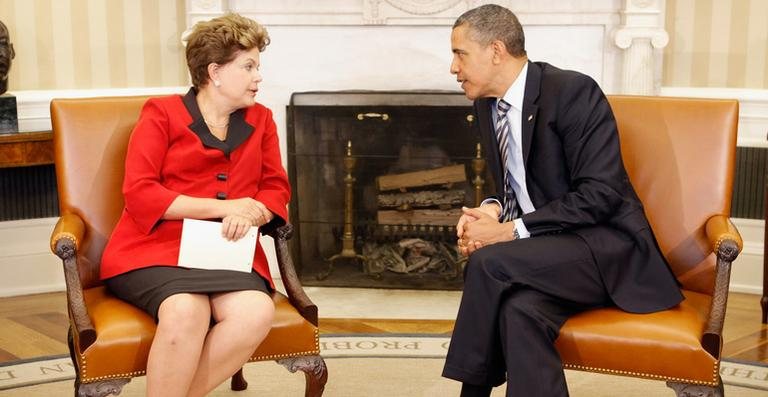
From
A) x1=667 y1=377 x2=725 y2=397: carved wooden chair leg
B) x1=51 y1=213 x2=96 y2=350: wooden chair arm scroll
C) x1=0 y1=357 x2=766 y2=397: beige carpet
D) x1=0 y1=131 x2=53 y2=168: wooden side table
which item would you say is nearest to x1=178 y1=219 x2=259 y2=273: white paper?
x1=51 y1=213 x2=96 y2=350: wooden chair arm scroll

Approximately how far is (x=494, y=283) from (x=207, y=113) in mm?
1074

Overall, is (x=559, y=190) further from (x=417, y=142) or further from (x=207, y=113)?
(x=417, y=142)

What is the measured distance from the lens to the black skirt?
2.88 metres

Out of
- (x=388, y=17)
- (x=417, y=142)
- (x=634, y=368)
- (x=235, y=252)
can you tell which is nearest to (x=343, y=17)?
(x=388, y=17)

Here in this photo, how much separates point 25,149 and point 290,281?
2010mm

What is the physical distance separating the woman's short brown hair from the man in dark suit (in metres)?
0.62

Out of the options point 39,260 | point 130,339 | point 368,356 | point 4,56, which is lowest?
point 368,356

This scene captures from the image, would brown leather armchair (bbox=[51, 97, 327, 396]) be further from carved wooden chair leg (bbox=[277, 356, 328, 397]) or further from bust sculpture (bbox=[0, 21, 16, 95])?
bust sculpture (bbox=[0, 21, 16, 95])

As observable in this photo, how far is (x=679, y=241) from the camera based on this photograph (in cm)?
314

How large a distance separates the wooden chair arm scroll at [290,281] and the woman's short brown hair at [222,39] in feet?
1.82

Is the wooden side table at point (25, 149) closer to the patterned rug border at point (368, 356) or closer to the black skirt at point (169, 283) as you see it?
the patterned rug border at point (368, 356)

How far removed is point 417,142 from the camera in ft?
16.2

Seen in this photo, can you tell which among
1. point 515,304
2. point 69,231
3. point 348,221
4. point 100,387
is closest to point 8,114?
point 348,221

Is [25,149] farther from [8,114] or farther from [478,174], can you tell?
[478,174]
